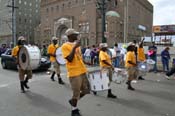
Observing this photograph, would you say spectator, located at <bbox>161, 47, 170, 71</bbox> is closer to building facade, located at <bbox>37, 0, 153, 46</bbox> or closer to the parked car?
the parked car

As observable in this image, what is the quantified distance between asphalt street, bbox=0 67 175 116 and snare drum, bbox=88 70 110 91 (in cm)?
41

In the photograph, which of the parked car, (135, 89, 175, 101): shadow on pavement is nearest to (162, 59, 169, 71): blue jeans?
the parked car

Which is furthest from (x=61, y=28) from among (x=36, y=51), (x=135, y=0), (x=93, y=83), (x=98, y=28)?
(x=93, y=83)

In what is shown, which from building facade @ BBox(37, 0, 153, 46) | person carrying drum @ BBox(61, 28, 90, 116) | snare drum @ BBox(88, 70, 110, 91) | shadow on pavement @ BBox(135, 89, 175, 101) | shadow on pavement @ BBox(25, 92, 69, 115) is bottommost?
shadow on pavement @ BBox(25, 92, 69, 115)

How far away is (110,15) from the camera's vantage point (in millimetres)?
58844

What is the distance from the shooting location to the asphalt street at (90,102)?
22.7ft

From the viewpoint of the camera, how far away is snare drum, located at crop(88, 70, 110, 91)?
772 centimetres

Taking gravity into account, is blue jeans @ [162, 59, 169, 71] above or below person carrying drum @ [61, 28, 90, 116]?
below

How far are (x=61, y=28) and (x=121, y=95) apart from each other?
213ft

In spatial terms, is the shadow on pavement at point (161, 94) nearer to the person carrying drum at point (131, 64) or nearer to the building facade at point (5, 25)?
the person carrying drum at point (131, 64)

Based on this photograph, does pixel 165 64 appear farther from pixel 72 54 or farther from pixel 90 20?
pixel 90 20

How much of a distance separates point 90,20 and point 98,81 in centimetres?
5562

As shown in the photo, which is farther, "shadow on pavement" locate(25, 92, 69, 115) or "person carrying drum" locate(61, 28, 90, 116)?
"shadow on pavement" locate(25, 92, 69, 115)

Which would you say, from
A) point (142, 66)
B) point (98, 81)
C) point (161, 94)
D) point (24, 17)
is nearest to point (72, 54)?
point (98, 81)
